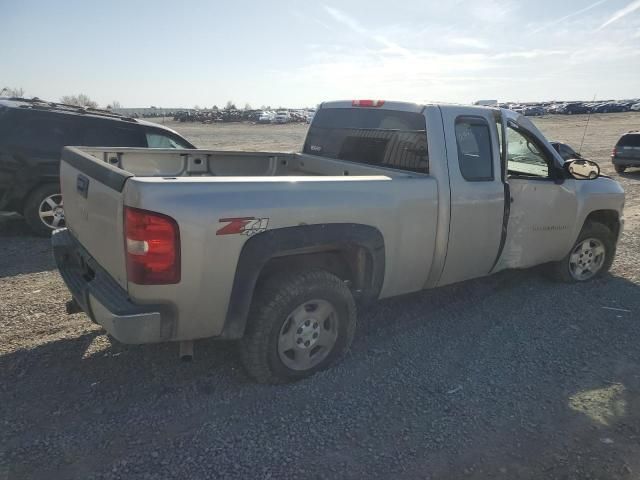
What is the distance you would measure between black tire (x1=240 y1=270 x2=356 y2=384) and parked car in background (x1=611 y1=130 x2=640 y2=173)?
15.7 meters

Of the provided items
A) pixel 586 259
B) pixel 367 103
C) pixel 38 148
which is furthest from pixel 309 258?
pixel 38 148

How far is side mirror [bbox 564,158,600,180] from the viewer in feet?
15.4

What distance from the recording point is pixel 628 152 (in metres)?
15.4

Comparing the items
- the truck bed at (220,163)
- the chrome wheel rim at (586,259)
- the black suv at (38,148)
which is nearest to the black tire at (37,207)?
the black suv at (38,148)

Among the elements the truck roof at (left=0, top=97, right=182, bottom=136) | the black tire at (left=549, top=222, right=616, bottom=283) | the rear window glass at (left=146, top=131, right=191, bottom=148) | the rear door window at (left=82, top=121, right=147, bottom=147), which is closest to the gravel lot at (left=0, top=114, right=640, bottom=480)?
the black tire at (left=549, top=222, right=616, bottom=283)

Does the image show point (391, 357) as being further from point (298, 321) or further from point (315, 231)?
point (315, 231)

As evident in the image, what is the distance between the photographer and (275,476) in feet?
8.32

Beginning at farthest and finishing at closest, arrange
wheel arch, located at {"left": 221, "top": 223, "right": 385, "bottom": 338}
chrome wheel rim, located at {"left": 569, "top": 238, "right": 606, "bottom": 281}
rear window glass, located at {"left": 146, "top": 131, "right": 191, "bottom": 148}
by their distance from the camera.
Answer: rear window glass, located at {"left": 146, "top": 131, "right": 191, "bottom": 148} < chrome wheel rim, located at {"left": 569, "top": 238, "right": 606, "bottom": 281} < wheel arch, located at {"left": 221, "top": 223, "right": 385, "bottom": 338}

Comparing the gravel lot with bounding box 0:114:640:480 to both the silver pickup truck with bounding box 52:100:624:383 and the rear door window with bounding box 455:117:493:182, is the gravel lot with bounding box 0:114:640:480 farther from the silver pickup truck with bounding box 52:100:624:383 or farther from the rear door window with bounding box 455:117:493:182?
the rear door window with bounding box 455:117:493:182

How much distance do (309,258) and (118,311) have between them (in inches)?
52.2

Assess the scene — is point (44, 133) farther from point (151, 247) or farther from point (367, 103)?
point (151, 247)

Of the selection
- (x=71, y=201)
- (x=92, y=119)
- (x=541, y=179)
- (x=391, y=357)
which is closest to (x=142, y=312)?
(x=71, y=201)

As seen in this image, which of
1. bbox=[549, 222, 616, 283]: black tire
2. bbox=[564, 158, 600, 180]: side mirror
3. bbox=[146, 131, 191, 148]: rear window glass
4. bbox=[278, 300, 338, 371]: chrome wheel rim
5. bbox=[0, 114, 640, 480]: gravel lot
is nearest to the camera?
bbox=[0, 114, 640, 480]: gravel lot

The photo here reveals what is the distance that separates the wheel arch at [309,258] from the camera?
2900mm
